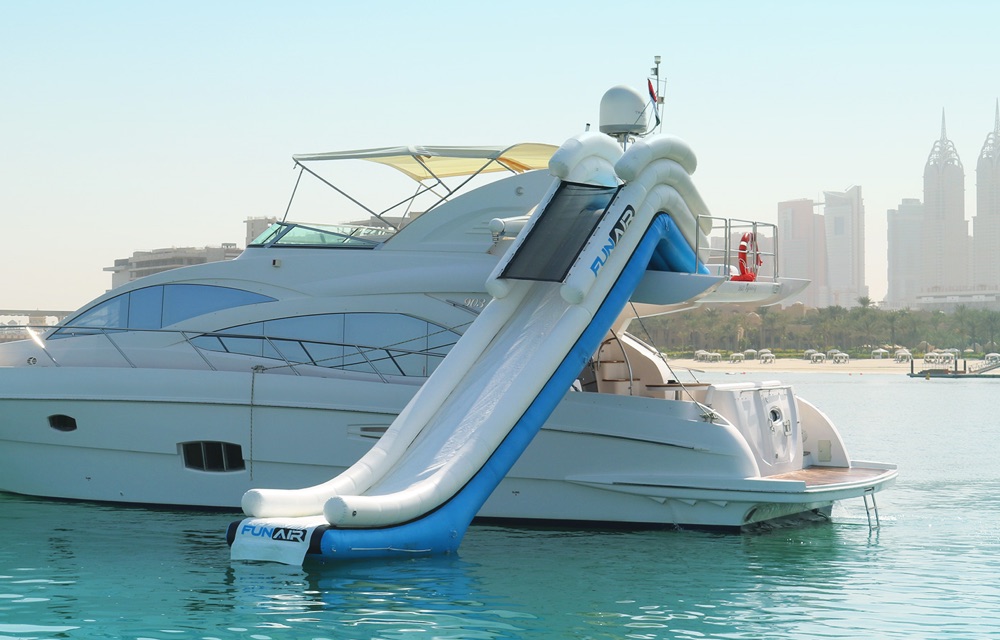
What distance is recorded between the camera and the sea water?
856 centimetres

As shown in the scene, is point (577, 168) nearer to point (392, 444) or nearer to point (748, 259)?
point (748, 259)

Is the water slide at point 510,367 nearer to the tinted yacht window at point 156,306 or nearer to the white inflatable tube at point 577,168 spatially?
the white inflatable tube at point 577,168

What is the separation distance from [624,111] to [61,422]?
24.8ft

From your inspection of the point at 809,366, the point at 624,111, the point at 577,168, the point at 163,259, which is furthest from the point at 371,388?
the point at 809,366

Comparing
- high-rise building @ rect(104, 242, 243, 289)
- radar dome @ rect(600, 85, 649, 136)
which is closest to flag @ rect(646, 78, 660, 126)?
radar dome @ rect(600, 85, 649, 136)

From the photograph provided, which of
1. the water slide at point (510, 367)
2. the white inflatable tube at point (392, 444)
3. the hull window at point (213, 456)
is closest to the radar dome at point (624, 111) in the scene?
the water slide at point (510, 367)

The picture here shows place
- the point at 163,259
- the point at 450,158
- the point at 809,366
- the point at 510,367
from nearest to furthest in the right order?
the point at 510,367 < the point at 450,158 < the point at 163,259 < the point at 809,366

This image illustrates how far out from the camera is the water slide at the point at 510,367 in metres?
10.2

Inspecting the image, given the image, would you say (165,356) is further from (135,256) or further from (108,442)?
(135,256)

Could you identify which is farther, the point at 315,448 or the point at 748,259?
the point at 748,259

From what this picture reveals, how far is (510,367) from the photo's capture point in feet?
37.9

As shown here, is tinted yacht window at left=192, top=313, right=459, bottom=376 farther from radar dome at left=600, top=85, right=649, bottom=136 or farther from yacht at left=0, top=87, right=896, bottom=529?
radar dome at left=600, top=85, right=649, bottom=136

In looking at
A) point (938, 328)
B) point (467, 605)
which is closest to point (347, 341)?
point (467, 605)

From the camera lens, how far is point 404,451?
1116cm
